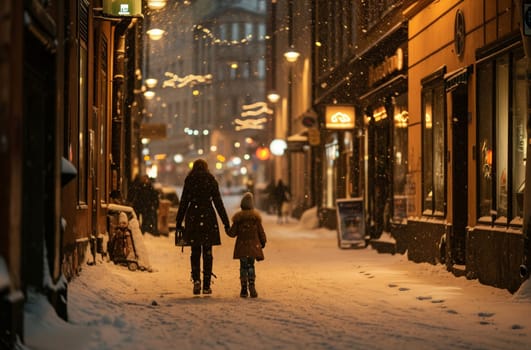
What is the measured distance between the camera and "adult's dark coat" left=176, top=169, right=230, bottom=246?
52.9 ft

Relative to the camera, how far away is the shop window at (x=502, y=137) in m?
16.0

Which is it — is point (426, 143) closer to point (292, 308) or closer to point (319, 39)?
point (292, 308)

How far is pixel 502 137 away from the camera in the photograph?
16.8 meters

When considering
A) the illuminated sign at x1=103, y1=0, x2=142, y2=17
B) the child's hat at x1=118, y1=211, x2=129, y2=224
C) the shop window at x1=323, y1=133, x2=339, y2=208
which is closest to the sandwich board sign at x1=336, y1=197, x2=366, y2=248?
the illuminated sign at x1=103, y1=0, x2=142, y2=17

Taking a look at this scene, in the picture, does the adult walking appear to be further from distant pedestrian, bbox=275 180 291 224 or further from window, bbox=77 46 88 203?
distant pedestrian, bbox=275 180 291 224

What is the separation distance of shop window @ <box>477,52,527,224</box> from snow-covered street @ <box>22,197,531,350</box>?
4.24 ft

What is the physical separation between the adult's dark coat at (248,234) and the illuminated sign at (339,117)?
55.1 ft

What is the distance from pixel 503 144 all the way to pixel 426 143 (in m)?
5.51

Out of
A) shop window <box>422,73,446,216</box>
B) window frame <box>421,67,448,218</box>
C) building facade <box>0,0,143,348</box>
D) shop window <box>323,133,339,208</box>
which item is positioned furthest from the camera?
shop window <box>323,133,339,208</box>

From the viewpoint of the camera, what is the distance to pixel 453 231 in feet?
63.7

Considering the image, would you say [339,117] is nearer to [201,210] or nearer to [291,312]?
[201,210]

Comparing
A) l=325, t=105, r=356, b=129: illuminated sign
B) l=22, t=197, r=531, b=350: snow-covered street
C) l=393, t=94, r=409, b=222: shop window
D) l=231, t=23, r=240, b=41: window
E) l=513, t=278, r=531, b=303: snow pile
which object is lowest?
l=22, t=197, r=531, b=350: snow-covered street

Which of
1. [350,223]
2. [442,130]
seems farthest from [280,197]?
[442,130]

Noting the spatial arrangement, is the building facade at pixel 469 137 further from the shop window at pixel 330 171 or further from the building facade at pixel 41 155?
the shop window at pixel 330 171
